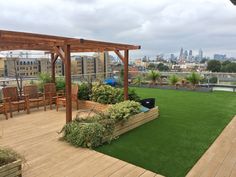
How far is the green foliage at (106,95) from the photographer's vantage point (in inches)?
261

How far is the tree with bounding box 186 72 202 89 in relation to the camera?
35.7ft

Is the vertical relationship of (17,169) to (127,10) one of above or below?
below

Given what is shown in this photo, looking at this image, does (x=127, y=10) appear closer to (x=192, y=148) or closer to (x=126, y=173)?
(x=192, y=148)

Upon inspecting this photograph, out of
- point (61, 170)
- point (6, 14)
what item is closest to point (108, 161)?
point (61, 170)

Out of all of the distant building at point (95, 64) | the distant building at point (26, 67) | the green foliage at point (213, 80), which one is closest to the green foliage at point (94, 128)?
the distant building at point (26, 67)

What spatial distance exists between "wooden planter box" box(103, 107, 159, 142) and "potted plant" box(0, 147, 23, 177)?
1.74 meters

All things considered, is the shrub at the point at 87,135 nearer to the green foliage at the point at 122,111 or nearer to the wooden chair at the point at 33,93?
the green foliage at the point at 122,111

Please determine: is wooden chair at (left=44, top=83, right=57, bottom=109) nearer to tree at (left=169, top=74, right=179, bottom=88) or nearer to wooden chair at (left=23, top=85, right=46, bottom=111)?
wooden chair at (left=23, top=85, right=46, bottom=111)

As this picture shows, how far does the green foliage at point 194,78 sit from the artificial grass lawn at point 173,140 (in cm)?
384

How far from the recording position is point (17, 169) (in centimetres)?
277

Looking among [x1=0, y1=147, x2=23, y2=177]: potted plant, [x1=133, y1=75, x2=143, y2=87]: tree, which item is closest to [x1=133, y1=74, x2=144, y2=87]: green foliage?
[x1=133, y1=75, x2=143, y2=87]: tree

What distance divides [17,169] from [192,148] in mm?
2969

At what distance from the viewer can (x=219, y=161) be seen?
344 centimetres

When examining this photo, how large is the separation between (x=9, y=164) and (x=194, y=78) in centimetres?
996
